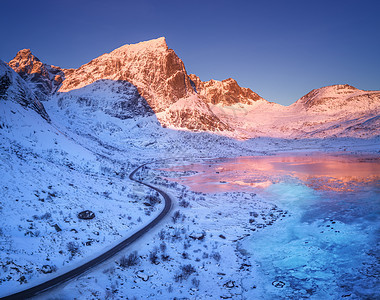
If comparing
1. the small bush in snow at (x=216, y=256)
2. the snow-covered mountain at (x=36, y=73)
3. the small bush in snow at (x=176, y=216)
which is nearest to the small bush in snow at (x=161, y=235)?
the small bush in snow at (x=176, y=216)

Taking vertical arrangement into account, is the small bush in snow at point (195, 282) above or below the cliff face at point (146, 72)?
below

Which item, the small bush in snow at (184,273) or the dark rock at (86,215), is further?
the dark rock at (86,215)

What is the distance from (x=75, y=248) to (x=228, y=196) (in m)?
16.9

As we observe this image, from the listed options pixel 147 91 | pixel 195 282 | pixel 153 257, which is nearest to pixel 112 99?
pixel 147 91

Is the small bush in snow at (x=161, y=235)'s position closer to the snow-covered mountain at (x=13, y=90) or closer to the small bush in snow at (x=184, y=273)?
the small bush in snow at (x=184, y=273)

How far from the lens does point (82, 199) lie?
16.1 meters

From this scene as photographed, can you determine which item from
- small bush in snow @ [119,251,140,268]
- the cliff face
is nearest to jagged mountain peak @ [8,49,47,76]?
the cliff face

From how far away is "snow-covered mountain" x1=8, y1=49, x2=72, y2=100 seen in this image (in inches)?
5017

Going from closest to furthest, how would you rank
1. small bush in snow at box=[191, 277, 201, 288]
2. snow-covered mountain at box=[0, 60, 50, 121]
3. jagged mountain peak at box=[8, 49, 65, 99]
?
1. small bush in snow at box=[191, 277, 201, 288]
2. snow-covered mountain at box=[0, 60, 50, 121]
3. jagged mountain peak at box=[8, 49, 65, 99]

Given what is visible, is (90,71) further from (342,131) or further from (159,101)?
(342,131)

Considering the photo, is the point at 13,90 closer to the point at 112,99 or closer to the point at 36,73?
the point at 112,99

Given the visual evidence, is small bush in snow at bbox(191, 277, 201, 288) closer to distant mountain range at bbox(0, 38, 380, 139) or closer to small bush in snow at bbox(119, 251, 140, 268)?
small bush in snow at bbox(119, 251, 140, 268)

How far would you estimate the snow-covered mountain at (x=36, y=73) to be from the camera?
127 metres

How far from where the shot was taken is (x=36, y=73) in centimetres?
13338
